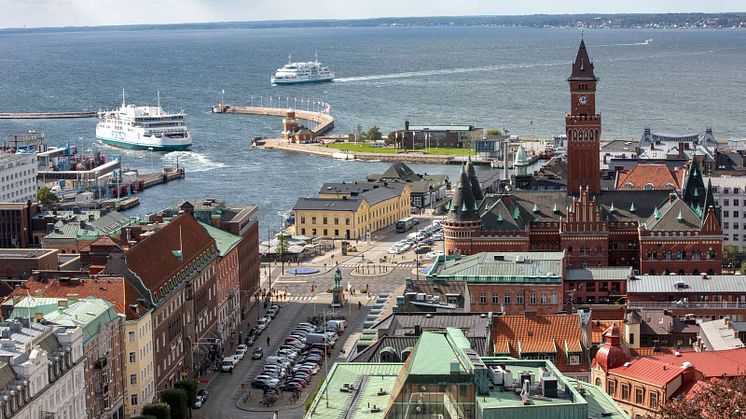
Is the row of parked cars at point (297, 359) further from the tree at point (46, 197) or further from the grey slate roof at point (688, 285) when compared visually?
the tree at point (46, 197)

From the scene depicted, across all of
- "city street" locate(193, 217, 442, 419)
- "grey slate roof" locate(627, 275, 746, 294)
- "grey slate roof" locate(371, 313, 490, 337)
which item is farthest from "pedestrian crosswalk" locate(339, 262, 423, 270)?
"grey slate roof" locate(371, 313, 490, 337)

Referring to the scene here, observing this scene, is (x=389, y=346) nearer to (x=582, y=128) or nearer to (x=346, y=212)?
(x=582, y=128)

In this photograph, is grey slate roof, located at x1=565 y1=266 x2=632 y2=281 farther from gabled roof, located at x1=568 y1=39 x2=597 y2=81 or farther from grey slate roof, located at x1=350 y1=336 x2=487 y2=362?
grey slate roof, located at x1=350 y1=336 x2=487 y2=362

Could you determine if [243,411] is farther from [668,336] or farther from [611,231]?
[611,231]

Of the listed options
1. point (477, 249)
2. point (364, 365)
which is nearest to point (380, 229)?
point (477, 249)

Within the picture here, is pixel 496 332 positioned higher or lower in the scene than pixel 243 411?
higher

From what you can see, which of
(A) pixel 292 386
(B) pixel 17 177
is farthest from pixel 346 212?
(A) pixel 292 386

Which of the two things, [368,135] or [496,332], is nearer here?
[496,332]
